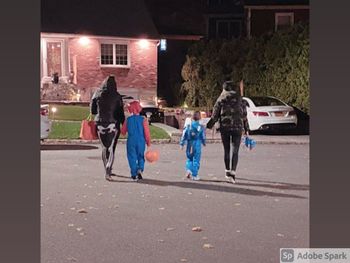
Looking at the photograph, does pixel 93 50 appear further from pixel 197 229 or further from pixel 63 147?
pixel 197 229

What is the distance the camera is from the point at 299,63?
2336cm

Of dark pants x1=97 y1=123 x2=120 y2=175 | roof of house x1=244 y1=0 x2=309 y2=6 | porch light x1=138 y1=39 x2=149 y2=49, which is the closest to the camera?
dark pants x1=97 y1=123 x2=120 y2=175

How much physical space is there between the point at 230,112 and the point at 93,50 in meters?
22.1

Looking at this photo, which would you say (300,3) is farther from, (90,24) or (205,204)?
(205,204)

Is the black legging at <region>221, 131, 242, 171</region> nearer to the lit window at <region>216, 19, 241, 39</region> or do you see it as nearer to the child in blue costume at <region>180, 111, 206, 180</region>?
the child in blue costume at <region>180, 111, 206, 180</region>

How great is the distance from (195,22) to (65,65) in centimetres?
1155

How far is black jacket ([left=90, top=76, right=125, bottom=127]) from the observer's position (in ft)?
36.2

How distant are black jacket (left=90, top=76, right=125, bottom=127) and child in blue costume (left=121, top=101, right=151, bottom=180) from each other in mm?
266

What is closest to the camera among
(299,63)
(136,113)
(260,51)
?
(136,113)

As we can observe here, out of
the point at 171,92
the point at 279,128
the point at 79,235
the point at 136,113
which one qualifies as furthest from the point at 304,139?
the point at 171,92

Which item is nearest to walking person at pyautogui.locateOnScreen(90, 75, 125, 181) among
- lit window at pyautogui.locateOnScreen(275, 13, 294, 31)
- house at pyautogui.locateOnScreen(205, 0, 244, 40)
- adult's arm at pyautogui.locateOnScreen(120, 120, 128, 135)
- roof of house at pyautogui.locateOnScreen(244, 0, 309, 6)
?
adult's arm at pyautogui.locateOnScreen(120, 120, 128, 135)

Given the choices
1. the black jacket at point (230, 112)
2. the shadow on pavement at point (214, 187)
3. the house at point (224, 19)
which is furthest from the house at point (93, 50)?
the black jacket at point (230, 112)

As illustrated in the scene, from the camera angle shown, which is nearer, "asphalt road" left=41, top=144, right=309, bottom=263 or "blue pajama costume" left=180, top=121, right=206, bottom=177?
"asphalt road" left=41, top=144, right=309, bottom=263

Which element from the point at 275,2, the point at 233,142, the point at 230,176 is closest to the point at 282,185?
the point at 230,176
